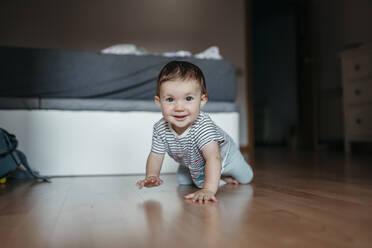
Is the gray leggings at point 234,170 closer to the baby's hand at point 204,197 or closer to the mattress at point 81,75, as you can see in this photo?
the baby's hand at point 204,197

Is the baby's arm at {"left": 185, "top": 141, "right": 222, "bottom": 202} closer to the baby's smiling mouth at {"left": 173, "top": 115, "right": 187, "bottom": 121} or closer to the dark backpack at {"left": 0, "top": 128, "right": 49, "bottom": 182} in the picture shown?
the baby's smiling mouth at {"left": 173, "top": 115, "right": 187, "bottom": 121}

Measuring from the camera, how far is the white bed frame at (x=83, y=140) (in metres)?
1.61

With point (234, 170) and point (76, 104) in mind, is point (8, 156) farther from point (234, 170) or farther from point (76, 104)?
point (234, 170)

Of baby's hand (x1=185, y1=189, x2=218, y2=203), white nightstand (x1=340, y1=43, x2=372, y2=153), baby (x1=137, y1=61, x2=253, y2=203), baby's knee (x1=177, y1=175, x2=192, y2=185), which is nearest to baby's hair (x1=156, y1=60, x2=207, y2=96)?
baby (x1=137, y1=61, x2=253, y2=203)

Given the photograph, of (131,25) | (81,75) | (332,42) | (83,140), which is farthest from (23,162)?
(332,42)

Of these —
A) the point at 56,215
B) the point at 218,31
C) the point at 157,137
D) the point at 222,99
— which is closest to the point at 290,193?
the point at 157,137

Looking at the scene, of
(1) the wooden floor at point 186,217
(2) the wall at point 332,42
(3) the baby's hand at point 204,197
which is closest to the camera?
(1) the wooden floor at point 186,217

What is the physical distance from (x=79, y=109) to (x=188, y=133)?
82 cm

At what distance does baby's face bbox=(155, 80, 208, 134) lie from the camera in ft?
3.15

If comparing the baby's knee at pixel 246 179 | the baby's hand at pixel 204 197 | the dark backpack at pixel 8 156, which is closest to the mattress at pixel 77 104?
the dark backpack at pixel 8 156

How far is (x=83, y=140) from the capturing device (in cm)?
165

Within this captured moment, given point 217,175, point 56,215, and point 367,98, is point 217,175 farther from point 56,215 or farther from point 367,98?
point 367,98

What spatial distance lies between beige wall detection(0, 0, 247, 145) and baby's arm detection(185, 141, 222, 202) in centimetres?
283

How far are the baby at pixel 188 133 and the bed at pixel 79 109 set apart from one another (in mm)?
590
